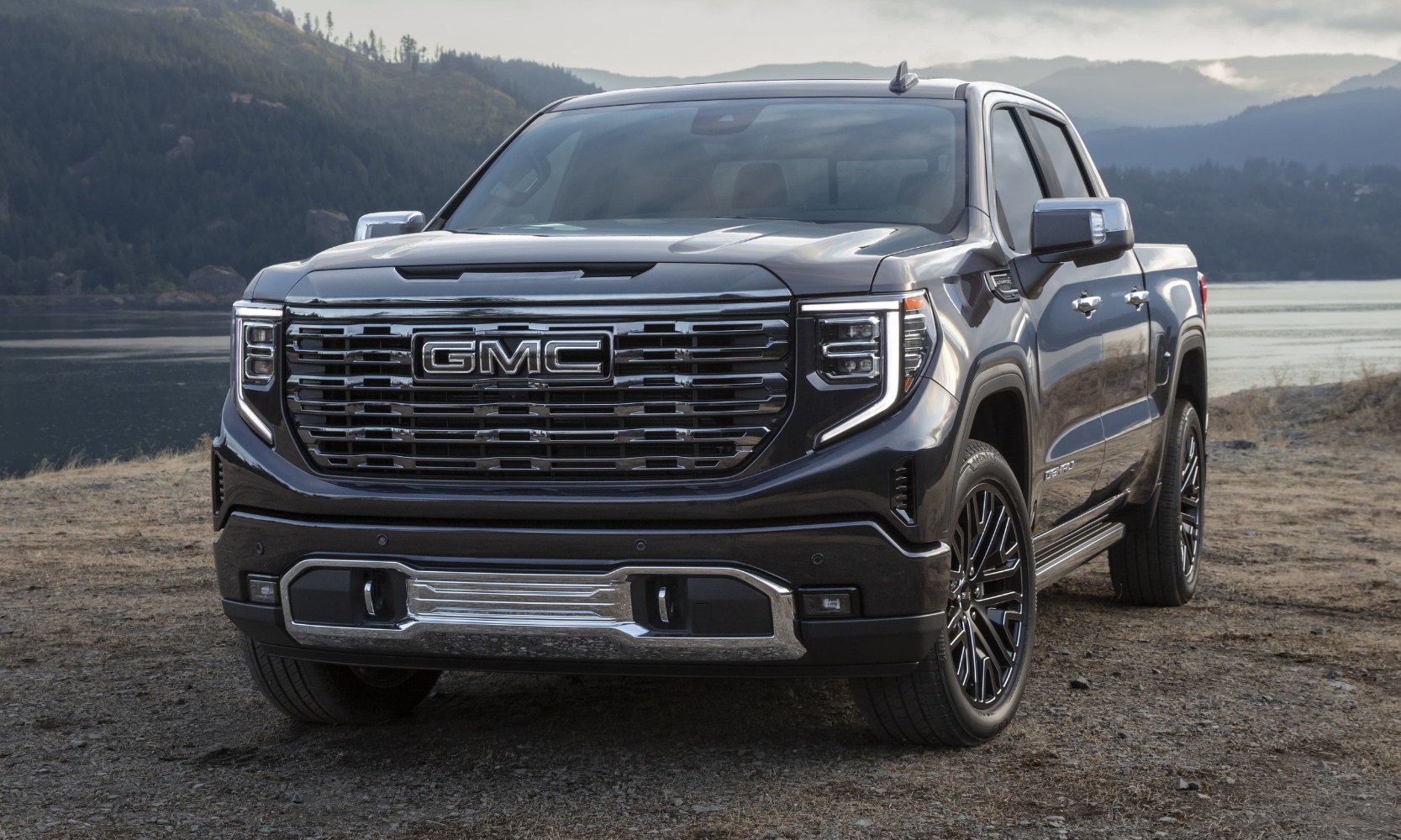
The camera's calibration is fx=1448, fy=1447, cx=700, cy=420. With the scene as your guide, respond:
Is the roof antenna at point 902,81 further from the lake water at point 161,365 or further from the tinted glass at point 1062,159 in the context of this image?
the lake water at point 161,365

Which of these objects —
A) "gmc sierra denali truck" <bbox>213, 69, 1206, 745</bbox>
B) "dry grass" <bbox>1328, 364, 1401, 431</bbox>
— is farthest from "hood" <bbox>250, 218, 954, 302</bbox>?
"dry grass" <bbox>1328, 364, 1401, 431</bbox>

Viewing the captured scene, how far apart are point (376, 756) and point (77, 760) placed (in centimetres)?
87

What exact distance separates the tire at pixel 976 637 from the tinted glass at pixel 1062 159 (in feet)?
6.29

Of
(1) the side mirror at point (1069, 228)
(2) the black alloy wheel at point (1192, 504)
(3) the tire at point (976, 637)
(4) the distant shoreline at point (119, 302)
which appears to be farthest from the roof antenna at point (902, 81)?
(4) the distant shoreline at point (119, 302)

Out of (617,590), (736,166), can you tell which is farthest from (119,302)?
(617,590)

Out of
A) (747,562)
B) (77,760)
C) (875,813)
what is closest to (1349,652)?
(875,813)

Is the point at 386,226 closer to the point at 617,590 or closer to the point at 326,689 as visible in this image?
the point at 326,689

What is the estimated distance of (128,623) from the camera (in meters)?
6.27

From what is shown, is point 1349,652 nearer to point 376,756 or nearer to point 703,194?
point 703,194

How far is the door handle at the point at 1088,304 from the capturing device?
188 inches

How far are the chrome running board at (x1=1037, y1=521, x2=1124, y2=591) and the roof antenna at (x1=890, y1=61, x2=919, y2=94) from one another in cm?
164

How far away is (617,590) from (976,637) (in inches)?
45.9

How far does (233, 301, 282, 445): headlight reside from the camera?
12.4ft

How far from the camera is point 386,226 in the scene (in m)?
4.89
